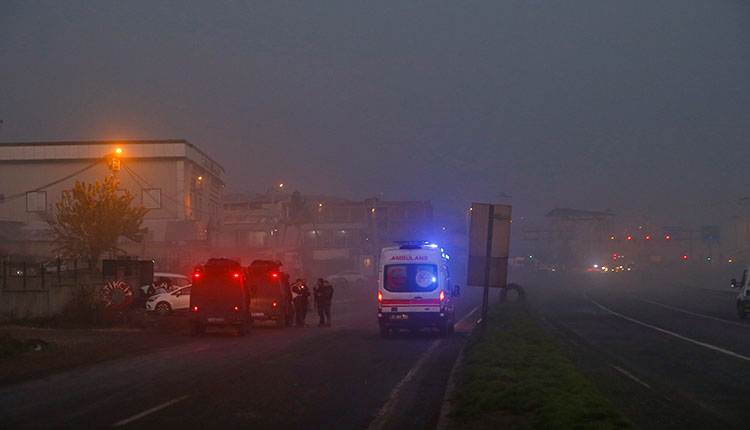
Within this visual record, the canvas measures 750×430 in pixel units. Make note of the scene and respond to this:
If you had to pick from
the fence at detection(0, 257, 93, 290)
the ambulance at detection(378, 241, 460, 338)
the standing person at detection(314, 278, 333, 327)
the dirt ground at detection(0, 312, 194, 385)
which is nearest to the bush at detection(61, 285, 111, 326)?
the fence at detection(0, 257, 93, 290)

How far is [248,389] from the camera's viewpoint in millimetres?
13992

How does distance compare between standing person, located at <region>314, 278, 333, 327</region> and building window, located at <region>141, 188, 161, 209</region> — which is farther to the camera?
building window, located at <region>141, 188, 161, 209</region>

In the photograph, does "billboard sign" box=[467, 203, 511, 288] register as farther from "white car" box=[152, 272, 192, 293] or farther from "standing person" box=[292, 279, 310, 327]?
"white car" box=[152, 272, 192, 293]

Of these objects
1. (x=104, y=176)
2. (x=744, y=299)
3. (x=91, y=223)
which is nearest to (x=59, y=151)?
(x=104, y=176)

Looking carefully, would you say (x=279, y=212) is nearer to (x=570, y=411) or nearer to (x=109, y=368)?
(x=109, y=368)

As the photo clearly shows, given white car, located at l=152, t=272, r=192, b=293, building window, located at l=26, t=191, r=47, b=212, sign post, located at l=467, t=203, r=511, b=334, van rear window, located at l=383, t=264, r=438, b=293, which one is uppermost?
building window, located at l=26, t=191, r=47, b=212

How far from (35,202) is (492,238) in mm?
68095

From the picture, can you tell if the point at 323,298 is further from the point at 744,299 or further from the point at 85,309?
the point at 744,299

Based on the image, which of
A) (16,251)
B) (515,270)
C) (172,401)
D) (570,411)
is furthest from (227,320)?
(515,270)

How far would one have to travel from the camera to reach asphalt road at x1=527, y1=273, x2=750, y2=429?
38.7 feet

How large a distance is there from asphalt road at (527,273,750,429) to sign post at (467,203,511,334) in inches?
108

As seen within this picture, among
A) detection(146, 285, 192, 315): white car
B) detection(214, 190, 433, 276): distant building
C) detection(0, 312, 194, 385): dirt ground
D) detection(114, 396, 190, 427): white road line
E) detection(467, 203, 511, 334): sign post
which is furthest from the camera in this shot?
detection(214, 190, 433, 276): distant building

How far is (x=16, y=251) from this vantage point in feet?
200

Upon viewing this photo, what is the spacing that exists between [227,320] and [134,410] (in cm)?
1446
